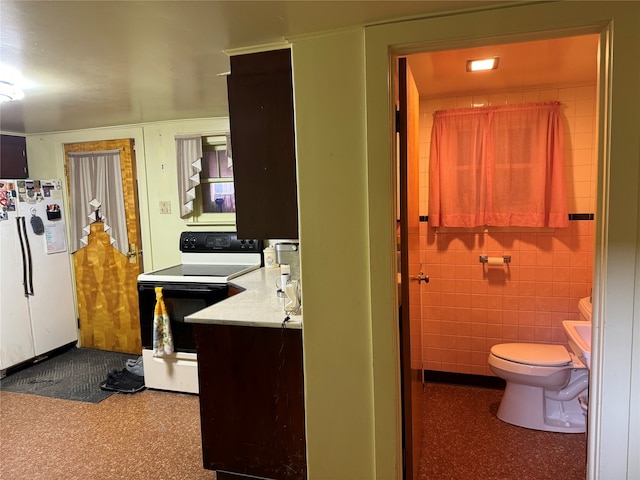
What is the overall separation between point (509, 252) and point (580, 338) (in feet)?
2.81

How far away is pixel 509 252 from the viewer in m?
3.05

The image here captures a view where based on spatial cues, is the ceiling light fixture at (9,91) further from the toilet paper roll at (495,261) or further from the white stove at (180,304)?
the toilet paper roll at (495,261)

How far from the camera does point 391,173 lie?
5.46 feet

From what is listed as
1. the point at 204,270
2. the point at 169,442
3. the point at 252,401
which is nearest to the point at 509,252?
the point at 252,401

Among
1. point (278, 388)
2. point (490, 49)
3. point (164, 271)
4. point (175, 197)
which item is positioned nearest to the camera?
point (278, 388)

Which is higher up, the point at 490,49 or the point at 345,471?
the point at 490,49

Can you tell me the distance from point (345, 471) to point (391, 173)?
124 centimetres

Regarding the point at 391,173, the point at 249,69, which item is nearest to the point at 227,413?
the point at 391,173

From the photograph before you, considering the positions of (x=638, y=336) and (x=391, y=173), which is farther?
(x=391, y=173)

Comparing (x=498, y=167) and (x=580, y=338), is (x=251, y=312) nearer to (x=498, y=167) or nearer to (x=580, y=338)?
(x=580, y=338)

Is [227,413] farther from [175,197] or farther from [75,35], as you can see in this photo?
[175,197]

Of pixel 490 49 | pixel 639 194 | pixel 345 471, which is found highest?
pixel 490 49

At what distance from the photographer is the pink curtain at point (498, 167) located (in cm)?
286

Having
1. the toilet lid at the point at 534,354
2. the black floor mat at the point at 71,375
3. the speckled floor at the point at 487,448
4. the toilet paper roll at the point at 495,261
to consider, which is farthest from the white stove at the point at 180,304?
the toilet lid at the point at 534,354
